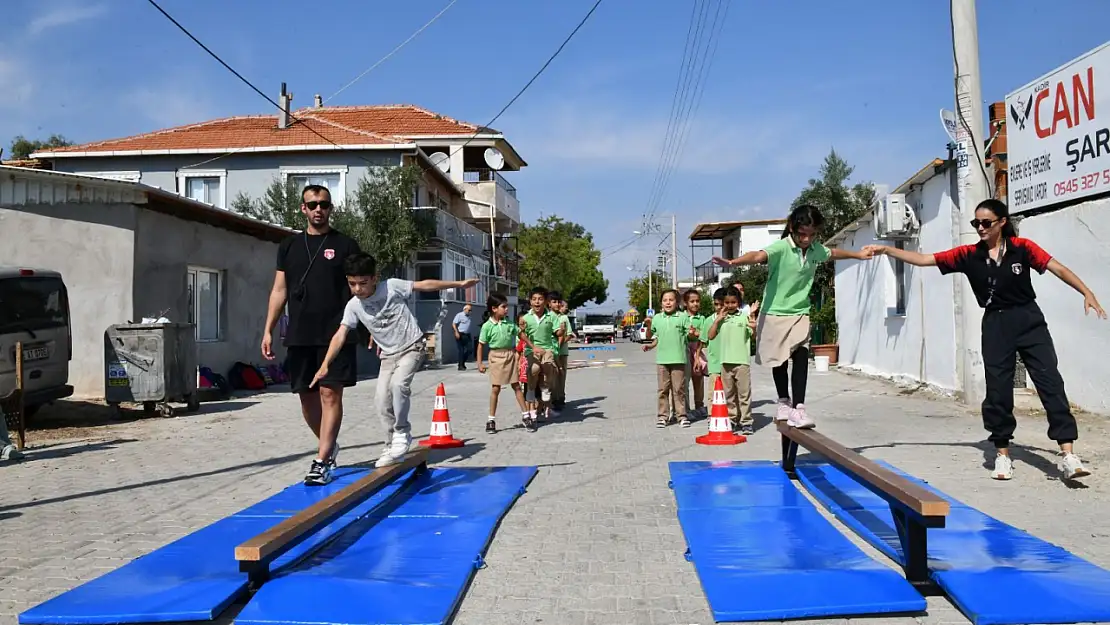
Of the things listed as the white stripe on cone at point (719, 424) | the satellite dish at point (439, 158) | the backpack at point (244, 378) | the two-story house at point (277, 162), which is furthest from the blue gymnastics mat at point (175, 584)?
the satellite dish at point (439, 158)

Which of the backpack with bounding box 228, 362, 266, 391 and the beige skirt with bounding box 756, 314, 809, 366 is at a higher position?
the beige skirt with bounding box 756, 314, 809, 366

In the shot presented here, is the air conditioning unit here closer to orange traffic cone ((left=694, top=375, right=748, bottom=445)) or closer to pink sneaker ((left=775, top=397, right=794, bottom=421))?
orange traffic cone ((left=694, top=375, right=748, bottom=445))

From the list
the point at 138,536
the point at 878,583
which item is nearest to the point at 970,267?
the point at 878,583

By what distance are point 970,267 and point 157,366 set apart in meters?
11.1

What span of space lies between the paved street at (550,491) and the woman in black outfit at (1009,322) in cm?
49

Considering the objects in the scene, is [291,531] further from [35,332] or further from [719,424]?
[35,332]

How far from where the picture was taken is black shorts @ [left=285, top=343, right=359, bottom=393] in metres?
6.88

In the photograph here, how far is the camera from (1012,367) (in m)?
7.00

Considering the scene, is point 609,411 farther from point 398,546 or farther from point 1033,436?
point 398,546

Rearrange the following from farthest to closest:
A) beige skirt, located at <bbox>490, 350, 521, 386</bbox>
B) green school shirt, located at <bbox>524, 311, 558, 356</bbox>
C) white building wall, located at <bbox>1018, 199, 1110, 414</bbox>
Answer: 1. green school shirt, located at <bbox>524, 311, 558, 356</bbox>
2. beige skirt, located at <bbox>490, 350, 521, 386</bbox>
3. white building wall, located at <bbox>1018, 199, 1110, 414</bbox>

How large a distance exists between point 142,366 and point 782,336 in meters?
10.00

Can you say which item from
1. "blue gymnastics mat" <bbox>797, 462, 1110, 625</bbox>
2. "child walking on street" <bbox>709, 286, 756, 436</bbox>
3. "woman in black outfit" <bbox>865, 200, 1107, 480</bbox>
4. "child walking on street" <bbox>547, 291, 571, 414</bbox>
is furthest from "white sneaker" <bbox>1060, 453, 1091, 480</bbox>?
"child walking on street" <bbox>547, 291, 571, 414</bbox>

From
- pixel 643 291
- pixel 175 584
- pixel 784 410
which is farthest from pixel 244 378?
pixel 643 291

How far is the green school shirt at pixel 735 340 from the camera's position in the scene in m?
11.2
